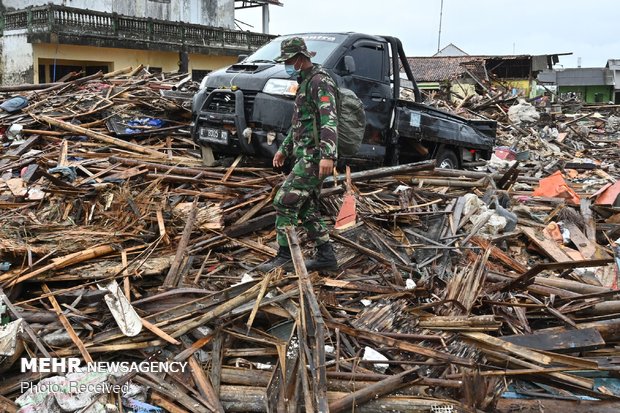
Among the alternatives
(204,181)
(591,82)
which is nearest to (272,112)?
(204,181)

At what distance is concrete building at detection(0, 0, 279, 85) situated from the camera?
20.0 metres

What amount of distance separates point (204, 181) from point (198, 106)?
1358 millimetres

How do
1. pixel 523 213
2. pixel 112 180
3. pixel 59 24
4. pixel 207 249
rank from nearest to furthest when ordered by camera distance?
pixel 207 249
pixel 112 180
pixel 523 213
pixel 59 24

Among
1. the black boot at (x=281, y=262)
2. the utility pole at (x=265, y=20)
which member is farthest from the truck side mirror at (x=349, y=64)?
the utility pole at (x=265, y=20)

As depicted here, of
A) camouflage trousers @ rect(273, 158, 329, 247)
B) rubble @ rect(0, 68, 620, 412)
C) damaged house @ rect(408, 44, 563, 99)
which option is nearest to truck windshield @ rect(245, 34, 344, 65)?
rubble @ rect(0, 68, 620, 412)

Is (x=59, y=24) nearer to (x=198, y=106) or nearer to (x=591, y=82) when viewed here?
(x=198, y=106)

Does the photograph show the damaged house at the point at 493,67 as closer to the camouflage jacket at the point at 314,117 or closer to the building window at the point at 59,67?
the building window at the point at 59,67

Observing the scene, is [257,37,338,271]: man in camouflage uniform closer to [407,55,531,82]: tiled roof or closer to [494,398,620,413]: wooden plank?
[494,398,620,413]: wooden plank

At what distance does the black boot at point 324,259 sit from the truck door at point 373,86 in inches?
111

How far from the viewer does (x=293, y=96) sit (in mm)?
6895

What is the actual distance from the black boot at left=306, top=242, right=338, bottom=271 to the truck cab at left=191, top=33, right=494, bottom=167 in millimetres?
1990

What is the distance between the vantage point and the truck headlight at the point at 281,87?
22.7 ft

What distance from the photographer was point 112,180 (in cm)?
669

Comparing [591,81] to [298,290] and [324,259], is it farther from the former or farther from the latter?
[298,290]
